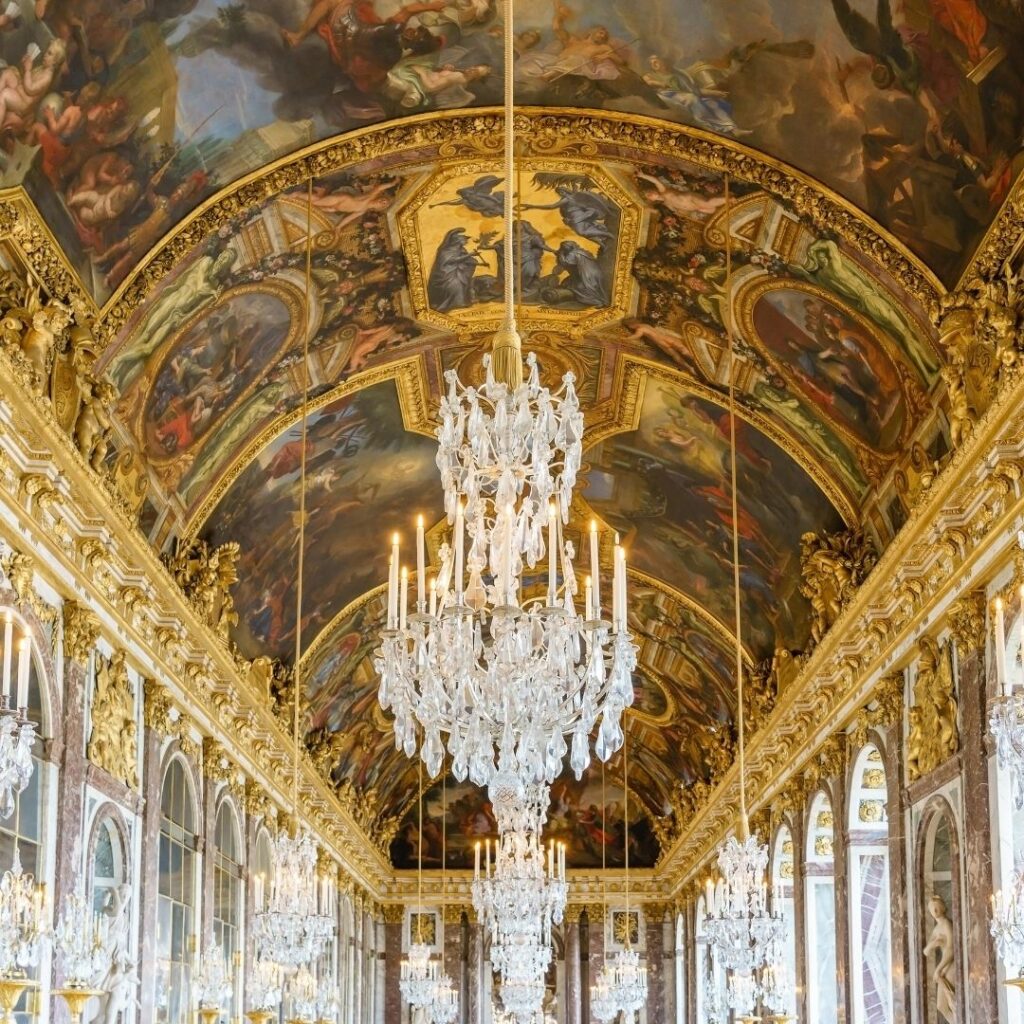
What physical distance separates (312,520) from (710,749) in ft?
44.1

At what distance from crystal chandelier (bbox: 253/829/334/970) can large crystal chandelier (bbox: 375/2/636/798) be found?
21.4ft

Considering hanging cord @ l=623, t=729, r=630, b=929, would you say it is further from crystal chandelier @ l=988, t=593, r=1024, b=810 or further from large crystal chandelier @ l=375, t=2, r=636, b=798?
crystal chandelier @ l=988, t=593, r=1024, b=810

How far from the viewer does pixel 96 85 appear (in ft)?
43.6

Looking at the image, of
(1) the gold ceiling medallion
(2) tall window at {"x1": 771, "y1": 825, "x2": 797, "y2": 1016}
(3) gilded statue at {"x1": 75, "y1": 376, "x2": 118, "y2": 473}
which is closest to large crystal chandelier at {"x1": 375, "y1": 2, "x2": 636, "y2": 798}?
(3) gilded statue at {"x1": 75, "y1": 376, "x2": 118, "y2": 473}

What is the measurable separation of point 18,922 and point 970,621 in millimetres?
8668

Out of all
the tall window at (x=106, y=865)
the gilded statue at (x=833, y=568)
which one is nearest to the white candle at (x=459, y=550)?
the tall window at (x=106, y=865)

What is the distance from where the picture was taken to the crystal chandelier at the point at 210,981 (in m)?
19.1

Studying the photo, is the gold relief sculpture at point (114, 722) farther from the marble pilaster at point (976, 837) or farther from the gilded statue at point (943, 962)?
the gilded statue at point (943, 962)

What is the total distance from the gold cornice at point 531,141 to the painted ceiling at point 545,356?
0.05 m

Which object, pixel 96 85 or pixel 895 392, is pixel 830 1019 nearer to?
pixel 895 392

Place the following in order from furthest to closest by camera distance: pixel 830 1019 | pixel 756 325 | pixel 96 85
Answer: pixel 830 1019, pixel 756 325, pixel 96 85

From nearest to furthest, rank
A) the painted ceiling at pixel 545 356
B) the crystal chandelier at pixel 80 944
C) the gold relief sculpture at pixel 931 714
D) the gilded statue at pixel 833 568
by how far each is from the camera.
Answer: the crystal chandelier at pixel 80 944, the gold relief sculpture at pixel 931 714, the painted ceiling at pixel 545 356, the gilded statue at pixel 833 568

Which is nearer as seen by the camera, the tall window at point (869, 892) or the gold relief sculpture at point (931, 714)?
the gold relief sculpture at point (931, 714)

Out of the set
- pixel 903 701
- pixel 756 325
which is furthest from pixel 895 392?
pixel 903 701
